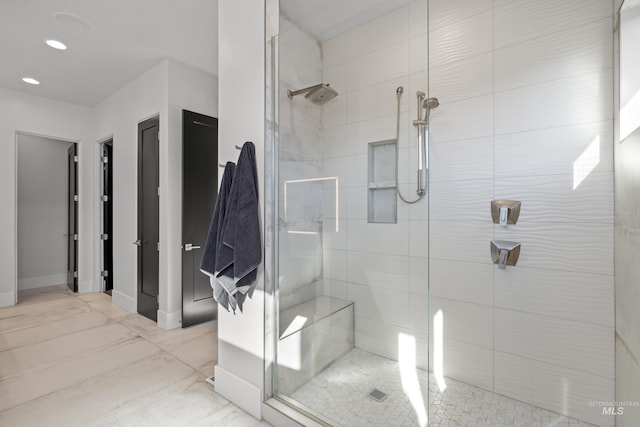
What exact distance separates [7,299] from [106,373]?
2.80 m

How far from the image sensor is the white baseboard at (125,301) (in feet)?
11.4

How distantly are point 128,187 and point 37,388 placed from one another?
2219 mm

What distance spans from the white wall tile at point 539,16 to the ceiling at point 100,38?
79.0 inches

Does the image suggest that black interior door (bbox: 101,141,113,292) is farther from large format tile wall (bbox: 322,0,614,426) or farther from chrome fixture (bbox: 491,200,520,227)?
chrome fixture (bbox: 491,200,520,227)

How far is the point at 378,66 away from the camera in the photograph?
1.53 metres

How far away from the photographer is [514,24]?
69.4 inches

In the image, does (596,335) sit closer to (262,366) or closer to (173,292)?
(262,366)

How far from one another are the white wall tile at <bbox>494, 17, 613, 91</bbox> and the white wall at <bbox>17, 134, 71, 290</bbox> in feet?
19.7

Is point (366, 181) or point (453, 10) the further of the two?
point (453, 10)

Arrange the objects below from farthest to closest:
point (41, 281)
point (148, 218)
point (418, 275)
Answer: point (41, 281) → point (148, 218) → point (418, 275)

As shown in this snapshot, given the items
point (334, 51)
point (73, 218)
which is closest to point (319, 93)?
point (334, 51)

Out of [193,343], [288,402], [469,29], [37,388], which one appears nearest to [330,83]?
[469,29]

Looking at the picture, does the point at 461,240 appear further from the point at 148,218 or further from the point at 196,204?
the point at 148,218

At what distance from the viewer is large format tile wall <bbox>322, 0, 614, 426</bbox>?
1497 millimetres
